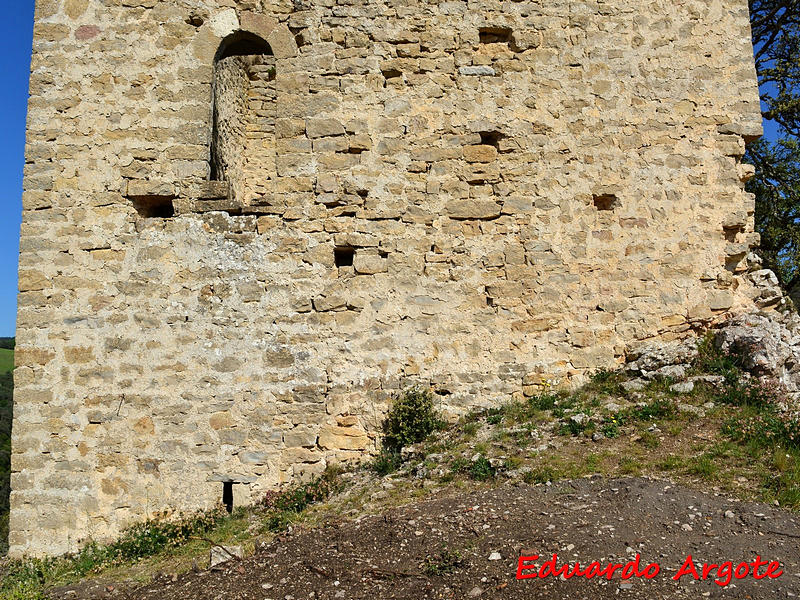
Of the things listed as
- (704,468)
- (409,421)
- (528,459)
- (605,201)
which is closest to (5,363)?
(409,421)

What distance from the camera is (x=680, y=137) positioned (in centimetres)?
647

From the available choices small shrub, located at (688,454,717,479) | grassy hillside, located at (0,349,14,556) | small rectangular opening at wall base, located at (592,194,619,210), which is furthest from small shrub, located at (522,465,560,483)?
grassy hillside, located at (0,349,14,556)

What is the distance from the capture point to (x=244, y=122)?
6.19 metres

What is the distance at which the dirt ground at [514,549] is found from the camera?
3324mm

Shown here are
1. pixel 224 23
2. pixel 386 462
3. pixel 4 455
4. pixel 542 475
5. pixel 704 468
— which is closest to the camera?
pixel 704 468

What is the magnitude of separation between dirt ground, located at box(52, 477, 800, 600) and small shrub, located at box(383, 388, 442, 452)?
114 centimetres

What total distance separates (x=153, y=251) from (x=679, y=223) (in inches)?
224

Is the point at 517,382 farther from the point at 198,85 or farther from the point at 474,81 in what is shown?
the point at 198,85

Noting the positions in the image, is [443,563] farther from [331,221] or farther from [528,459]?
[331,221]

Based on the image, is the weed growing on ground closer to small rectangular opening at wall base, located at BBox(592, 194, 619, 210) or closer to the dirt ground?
the dirt ground

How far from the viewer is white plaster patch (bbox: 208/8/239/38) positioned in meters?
6.16

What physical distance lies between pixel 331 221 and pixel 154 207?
1883mm

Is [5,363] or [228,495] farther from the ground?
[5,363]

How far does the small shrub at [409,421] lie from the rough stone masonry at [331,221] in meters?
0.16
